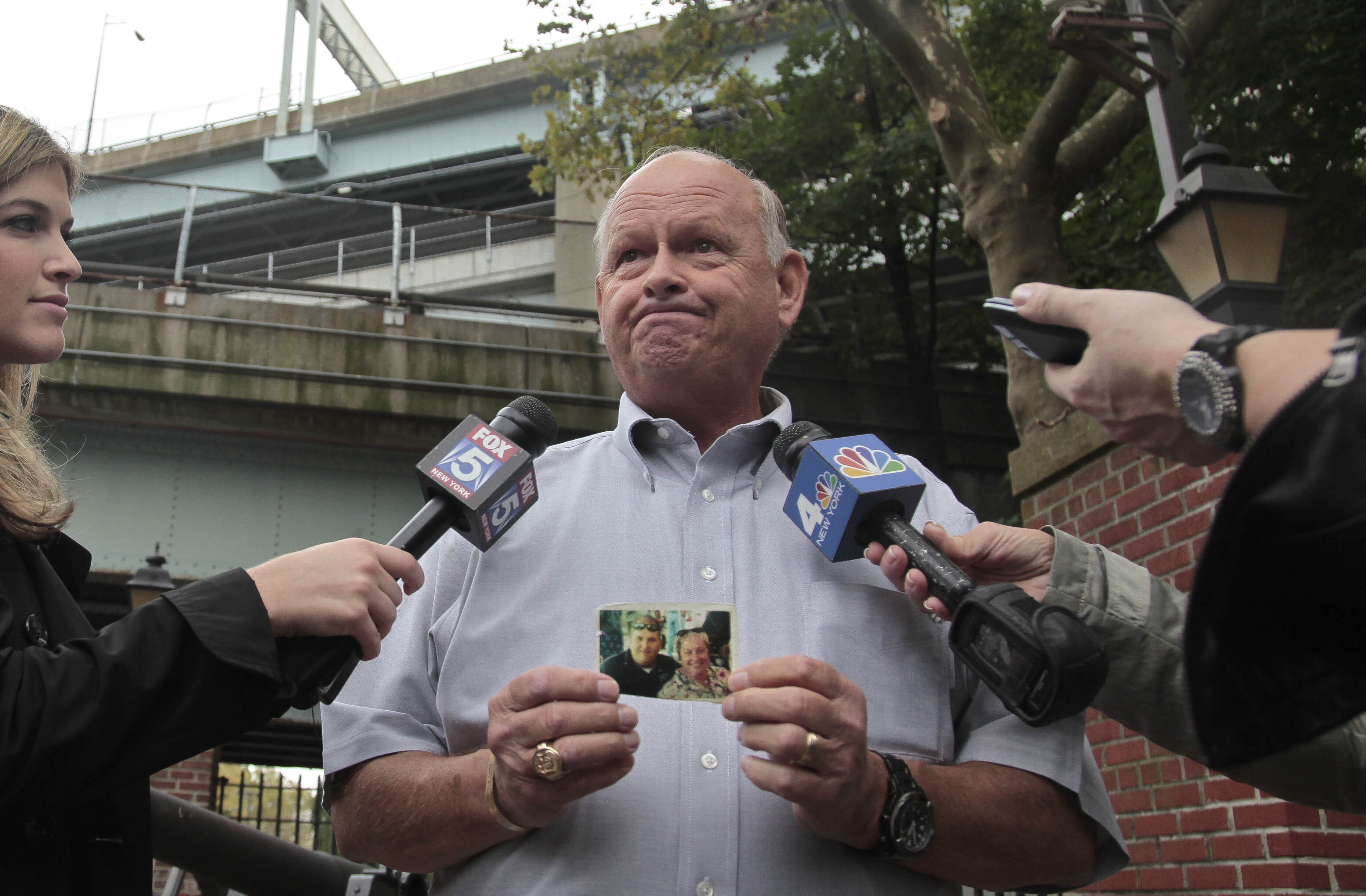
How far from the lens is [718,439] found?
6.93ft

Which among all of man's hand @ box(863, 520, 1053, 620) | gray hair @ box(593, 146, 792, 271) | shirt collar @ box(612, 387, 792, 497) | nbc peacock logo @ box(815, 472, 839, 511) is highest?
gray hair @ box(593, 146, 792, 271)

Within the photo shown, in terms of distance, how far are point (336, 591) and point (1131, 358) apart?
1061 mm

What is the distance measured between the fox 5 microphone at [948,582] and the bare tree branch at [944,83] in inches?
210

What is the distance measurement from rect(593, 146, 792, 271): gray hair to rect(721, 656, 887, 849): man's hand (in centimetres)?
118

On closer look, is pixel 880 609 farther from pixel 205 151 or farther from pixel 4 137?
pixel 205 151

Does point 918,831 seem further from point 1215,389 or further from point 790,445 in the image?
point 1215,389

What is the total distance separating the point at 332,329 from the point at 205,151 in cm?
1056

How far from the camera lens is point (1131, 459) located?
184 inches

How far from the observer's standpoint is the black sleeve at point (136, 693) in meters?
1.26

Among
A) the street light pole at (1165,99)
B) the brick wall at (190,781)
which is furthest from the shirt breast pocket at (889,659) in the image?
the brick wall at (190,781)

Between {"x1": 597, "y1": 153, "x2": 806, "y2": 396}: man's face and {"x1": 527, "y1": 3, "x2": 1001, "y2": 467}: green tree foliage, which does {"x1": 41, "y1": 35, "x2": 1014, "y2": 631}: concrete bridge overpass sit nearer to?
{"x1": 527, "y1": 3, "x2": 1001, "y2": 467}: green tree foliage

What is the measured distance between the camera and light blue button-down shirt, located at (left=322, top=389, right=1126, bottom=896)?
1.63m

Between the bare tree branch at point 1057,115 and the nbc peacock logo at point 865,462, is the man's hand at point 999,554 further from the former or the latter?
the bare tree branch at point 1057,115

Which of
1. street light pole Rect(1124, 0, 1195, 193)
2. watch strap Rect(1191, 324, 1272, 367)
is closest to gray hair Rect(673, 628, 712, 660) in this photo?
watch strap Rect(1191, 324, 1272, 367)
